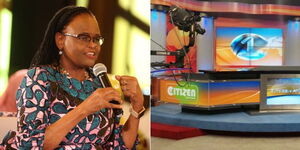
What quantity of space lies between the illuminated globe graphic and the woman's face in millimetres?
7316

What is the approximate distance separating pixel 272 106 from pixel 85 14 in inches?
186

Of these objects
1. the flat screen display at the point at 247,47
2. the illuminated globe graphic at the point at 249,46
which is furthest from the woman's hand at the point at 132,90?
the illuminated globe graphic at the point at 249,46

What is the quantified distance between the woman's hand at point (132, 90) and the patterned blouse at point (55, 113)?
4.2 inches

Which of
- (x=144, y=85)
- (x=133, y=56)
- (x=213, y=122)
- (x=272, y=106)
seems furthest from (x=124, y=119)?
(x=272, y=106)

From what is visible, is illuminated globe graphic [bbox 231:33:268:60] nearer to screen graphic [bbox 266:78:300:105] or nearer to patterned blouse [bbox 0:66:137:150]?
screen graphic [bbox 266:78:300:105]

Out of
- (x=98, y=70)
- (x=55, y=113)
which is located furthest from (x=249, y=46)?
(x=55, y=113)

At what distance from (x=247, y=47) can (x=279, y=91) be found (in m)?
3.12

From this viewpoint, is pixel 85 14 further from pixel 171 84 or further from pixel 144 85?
pixel 171 84

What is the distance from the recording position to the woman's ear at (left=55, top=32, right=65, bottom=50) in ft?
3.61

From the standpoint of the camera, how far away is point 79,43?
1.09 metres

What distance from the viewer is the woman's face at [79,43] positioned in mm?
1092

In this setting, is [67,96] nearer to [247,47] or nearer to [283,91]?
[283,91]

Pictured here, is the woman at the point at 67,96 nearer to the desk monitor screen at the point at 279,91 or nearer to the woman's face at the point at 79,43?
the woman's face at the point at 79,43

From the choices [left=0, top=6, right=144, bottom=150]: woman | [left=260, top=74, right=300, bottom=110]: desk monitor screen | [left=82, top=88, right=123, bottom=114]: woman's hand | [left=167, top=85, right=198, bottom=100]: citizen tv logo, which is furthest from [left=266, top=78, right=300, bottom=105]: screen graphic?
[left=82, top=88, right=123, bottom=114]: woman's hand
